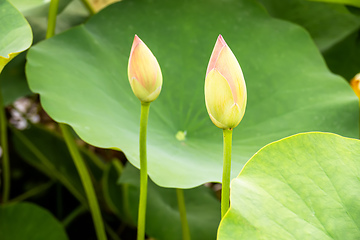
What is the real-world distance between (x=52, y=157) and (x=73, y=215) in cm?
17

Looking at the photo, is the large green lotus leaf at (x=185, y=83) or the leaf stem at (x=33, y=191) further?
the leaf stem at (x=33, y=191)

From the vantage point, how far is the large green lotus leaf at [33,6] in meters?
0.80

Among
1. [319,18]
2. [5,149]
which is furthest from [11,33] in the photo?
[319,18]

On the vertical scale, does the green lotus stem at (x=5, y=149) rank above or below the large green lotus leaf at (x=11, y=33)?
below

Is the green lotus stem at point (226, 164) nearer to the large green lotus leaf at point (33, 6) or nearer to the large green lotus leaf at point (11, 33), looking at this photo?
the large green lotus leaf at point (11, 33)

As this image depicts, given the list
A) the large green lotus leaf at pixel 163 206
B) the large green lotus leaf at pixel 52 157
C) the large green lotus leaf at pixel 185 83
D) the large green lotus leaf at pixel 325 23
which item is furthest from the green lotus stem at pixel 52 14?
the large green lotus leaf at pixel 325 23

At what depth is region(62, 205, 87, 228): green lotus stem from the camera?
1143 millimetres

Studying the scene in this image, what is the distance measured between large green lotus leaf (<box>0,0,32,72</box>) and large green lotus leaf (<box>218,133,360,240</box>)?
1.10 feet

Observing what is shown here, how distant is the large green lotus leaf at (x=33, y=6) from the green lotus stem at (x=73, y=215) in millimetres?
552

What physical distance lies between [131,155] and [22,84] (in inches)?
20.6

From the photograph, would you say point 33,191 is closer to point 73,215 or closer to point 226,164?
point 73,215

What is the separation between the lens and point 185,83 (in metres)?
0.85

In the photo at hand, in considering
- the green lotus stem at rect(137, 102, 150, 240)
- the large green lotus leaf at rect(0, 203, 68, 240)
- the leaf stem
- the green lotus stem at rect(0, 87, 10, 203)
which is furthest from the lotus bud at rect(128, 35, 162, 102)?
the leaf stem

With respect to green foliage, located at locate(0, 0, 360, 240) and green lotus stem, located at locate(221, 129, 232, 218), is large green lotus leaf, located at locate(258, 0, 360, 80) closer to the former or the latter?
green foliage, located at locate(0, 0, 360, 240)
